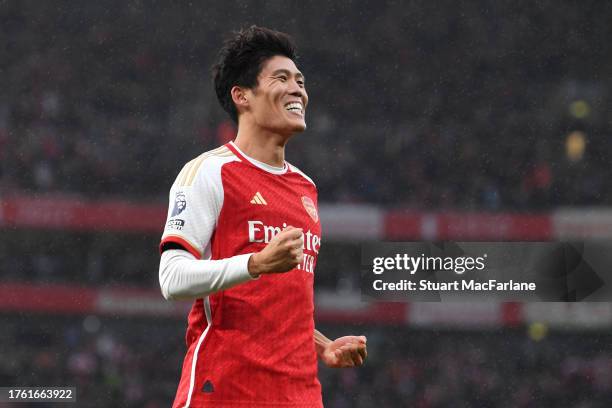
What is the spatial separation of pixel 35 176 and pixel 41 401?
9.81 ft

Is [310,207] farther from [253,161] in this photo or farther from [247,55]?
[247,55]

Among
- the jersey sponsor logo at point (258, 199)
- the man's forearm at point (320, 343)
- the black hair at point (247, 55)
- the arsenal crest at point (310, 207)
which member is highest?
the black hair at point (247, 55)

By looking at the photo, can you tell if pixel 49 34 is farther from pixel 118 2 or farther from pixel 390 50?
pixel 390 50

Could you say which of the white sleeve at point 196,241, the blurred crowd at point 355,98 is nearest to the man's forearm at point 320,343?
the white sleeve at point 196,241

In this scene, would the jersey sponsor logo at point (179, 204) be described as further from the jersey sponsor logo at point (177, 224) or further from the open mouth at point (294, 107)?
the open mouth at point (294, 107)

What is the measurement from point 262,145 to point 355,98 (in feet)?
33.7

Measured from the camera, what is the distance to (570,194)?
39.1 feet

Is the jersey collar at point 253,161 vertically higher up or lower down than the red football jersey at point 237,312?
higher up

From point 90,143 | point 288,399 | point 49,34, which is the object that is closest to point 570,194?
point 90,143

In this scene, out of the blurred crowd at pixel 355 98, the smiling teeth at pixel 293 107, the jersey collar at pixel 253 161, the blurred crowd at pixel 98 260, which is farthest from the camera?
the blurred crowd at pixel 355 98

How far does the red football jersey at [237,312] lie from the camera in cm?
255

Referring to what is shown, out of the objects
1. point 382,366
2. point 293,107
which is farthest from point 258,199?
point 382,366

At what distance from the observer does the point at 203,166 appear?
261cm

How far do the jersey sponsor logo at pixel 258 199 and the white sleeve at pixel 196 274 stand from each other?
27cm
